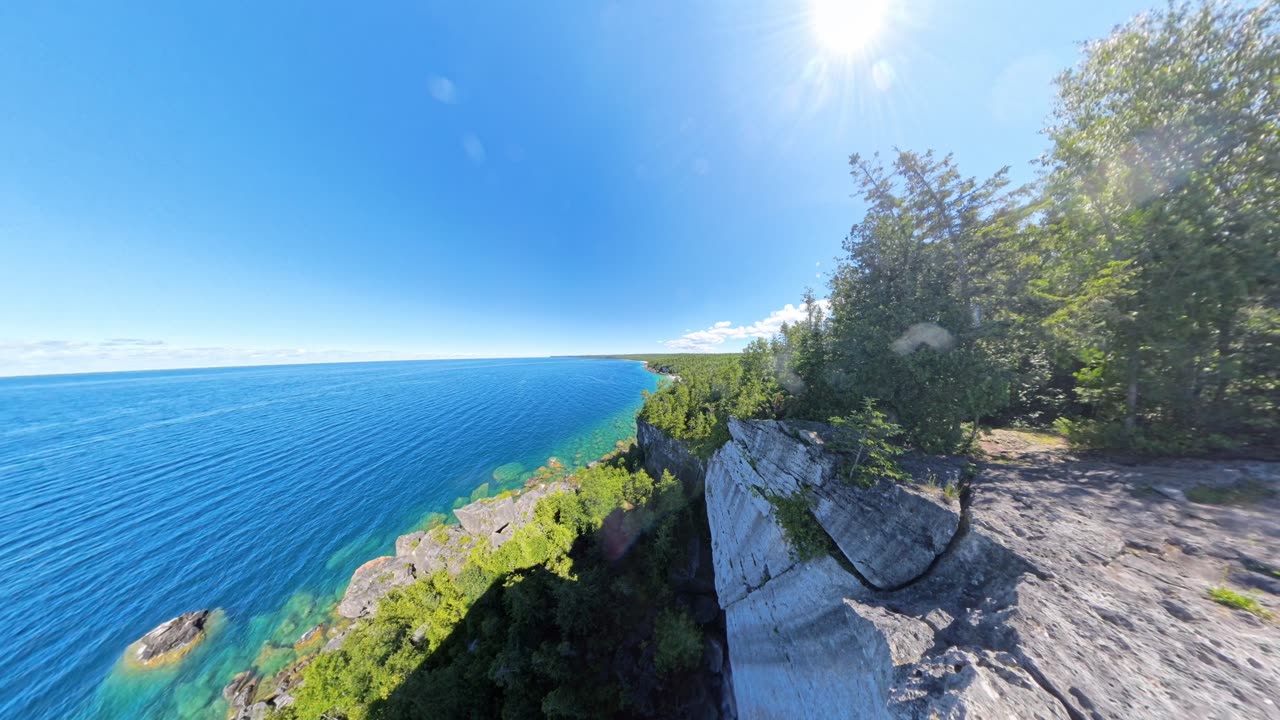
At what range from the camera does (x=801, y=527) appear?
909cm

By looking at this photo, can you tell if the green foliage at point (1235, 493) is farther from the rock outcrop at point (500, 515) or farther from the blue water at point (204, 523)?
the blue water at point (204, 523)

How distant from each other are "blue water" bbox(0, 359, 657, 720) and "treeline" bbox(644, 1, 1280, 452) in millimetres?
25366

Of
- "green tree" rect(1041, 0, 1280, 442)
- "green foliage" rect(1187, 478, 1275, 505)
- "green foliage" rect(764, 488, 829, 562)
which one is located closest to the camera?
"green foliage" rect(1187, 478, 1275, 505)

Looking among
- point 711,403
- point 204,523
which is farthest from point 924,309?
point 204,523

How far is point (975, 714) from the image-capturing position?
369 cm

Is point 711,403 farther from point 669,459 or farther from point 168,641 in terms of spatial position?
point 168,641

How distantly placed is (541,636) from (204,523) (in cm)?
2634

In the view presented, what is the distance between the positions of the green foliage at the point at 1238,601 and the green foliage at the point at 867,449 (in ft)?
10.8

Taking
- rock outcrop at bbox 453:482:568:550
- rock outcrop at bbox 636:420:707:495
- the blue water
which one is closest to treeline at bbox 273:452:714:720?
rock outcrop at bbox 453:482:568:550

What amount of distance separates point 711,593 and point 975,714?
13.4 metres

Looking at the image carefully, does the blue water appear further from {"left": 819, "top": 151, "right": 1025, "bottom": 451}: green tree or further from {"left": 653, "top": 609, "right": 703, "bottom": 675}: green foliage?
{"left": 819, "top": 151, "right": 1025, "bottom": 451}: green tree

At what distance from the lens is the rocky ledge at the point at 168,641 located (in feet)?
46.9

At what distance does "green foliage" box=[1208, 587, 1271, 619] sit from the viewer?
→ 3.85 meters

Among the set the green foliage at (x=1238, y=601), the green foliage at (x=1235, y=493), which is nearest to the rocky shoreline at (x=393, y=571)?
the green foliage at (x=1238, y=601)
